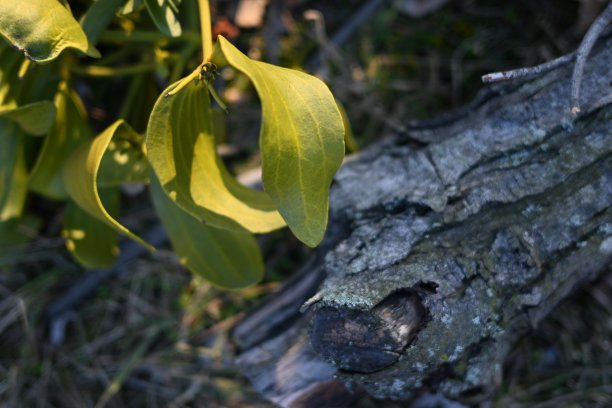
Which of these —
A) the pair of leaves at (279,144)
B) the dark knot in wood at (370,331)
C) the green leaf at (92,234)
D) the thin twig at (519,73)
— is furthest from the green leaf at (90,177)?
the thin twig at (519,73)

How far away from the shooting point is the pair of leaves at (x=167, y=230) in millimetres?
1249

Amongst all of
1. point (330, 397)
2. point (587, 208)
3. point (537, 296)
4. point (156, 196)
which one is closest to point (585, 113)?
point (587, 208)

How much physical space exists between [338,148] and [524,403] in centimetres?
91

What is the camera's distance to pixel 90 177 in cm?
111

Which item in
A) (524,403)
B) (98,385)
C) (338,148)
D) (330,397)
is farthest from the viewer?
(98,385)

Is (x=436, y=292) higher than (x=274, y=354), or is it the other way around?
(x=436, y=292)

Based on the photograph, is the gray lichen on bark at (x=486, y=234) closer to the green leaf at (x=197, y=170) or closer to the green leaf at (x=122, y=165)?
the green leaf at (x=197, y=170)

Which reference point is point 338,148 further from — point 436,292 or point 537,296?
point 537,296

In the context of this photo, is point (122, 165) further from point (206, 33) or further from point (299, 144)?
point (299, 144)

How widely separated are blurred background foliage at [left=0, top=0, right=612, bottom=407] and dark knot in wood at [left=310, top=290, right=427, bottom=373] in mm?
510

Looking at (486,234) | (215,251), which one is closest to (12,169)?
(215,251)

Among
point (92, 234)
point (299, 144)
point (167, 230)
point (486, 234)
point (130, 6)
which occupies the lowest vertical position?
point (92, 234)

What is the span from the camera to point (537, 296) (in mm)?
1143

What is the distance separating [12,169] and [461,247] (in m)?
0.96
